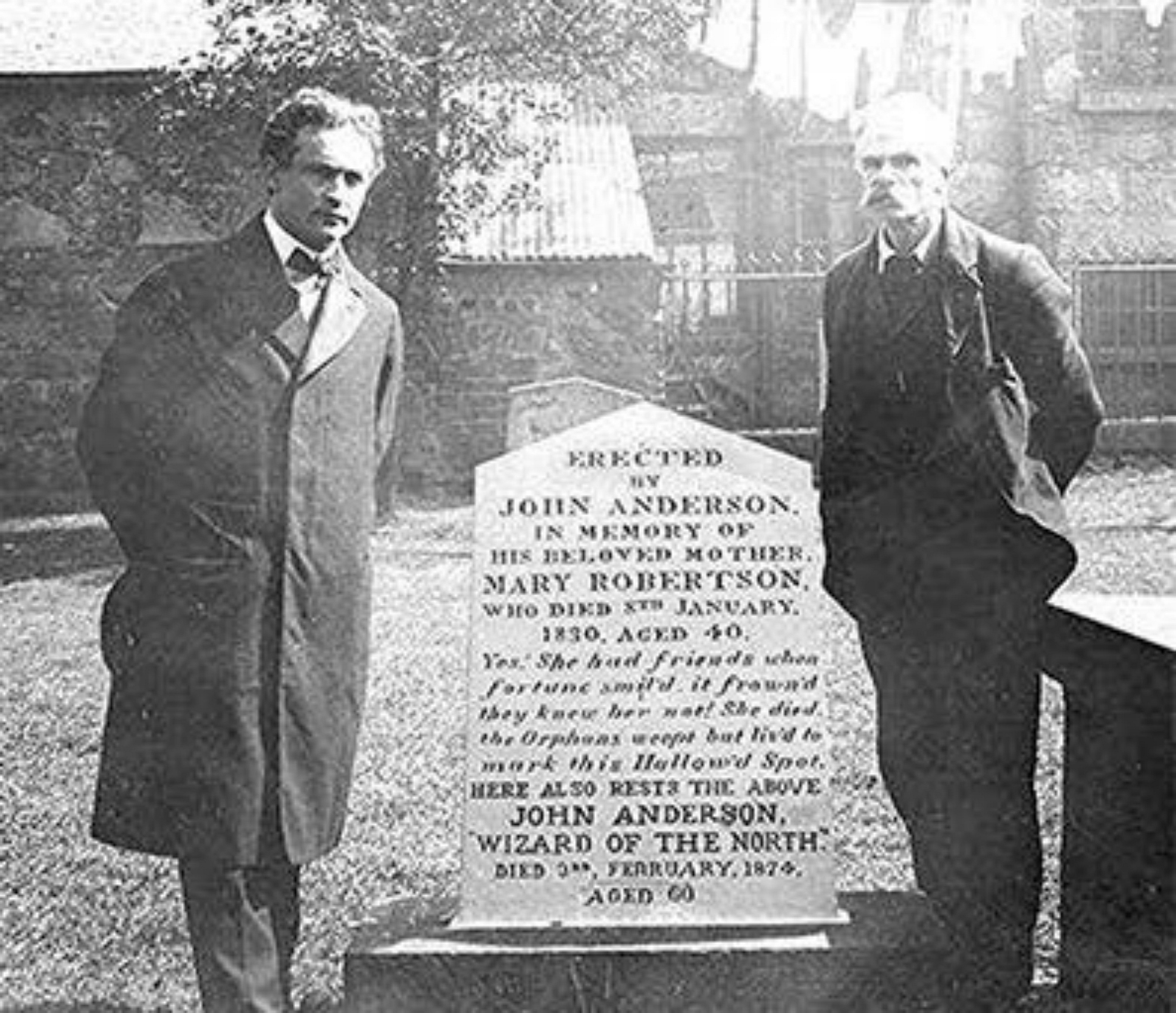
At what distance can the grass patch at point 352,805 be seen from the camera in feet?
14.4

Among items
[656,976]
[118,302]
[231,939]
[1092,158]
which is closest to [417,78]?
[118,302]

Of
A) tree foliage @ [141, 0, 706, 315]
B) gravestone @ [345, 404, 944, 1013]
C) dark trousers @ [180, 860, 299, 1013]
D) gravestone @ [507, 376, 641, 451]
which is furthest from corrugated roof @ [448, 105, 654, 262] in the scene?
dark trousers @ [180, 860, 299, 1013]

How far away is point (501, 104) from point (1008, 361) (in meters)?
9.37

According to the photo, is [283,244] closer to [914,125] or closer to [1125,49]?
[914,125]

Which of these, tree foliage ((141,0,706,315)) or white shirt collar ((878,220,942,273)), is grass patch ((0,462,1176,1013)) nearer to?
white shirt collar ((878,220,942,273))

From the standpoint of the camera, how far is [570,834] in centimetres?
401

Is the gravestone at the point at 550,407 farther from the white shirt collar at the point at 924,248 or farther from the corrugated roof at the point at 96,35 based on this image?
the corrugated roof at the point at 96,35

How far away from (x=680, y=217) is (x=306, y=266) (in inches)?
544

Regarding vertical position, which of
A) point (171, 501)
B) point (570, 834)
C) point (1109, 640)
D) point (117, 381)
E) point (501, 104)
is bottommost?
point (570, 834)

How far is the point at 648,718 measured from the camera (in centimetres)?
402

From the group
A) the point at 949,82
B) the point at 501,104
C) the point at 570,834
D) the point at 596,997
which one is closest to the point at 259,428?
the point at 570,834

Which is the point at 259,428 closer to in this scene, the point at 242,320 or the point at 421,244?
the point at 242,320

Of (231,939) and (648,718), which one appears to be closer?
(231,939)

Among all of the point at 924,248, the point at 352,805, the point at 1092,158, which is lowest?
the point at 352,805
